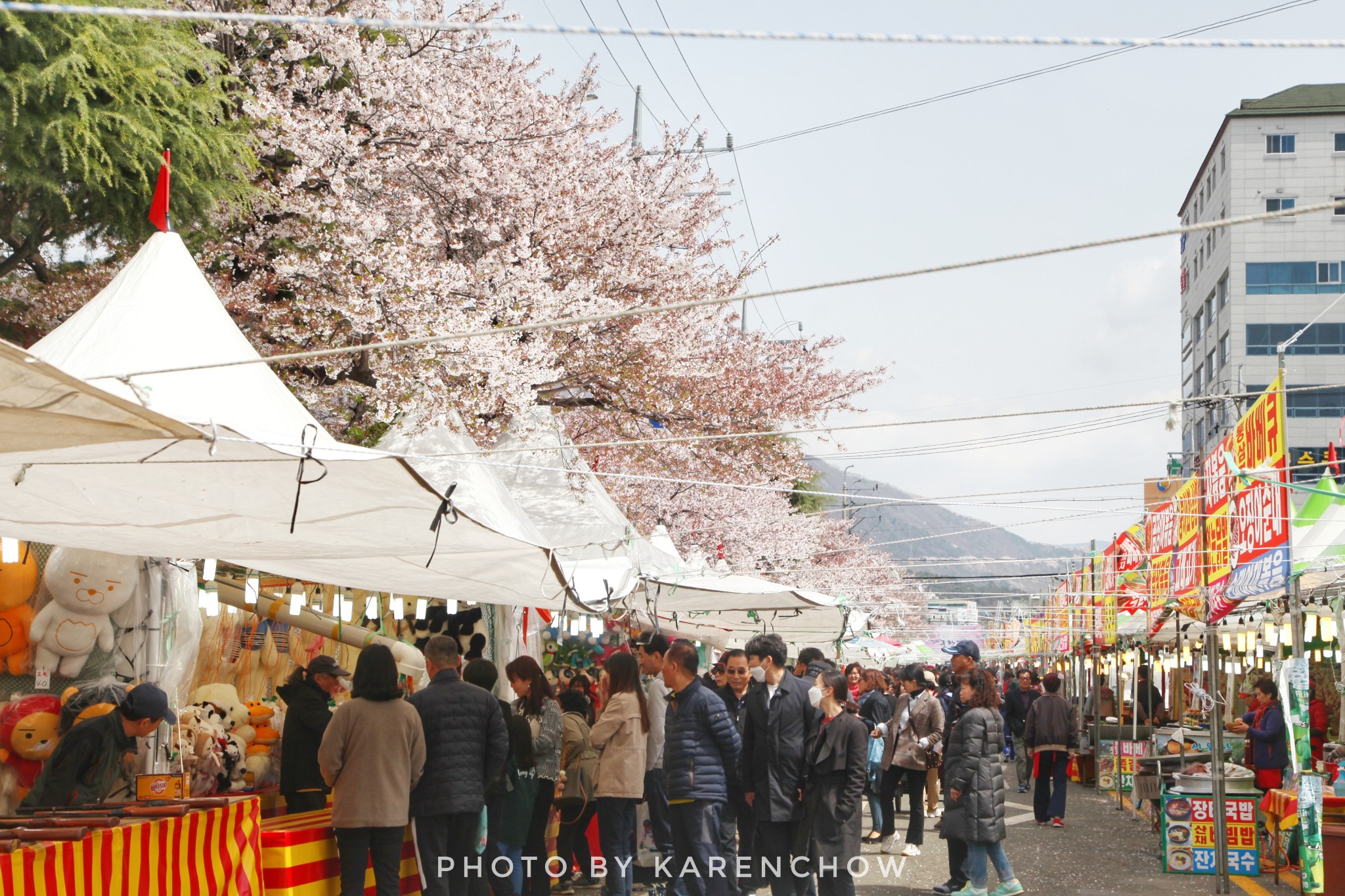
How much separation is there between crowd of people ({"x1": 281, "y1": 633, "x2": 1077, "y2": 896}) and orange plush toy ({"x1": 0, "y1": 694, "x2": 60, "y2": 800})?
1.74 metres

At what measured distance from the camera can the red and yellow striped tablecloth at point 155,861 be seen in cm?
539

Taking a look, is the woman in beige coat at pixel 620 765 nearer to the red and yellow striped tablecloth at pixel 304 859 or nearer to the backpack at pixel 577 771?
the backpack at pixel 577 771

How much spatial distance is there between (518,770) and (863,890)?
11.0 feet

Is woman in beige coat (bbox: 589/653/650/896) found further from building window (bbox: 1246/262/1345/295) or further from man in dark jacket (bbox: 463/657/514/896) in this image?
building window (bbox: 1246/262/1345/295)

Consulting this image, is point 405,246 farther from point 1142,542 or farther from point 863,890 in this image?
point 1142,542

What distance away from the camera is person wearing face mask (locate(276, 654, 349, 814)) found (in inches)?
324

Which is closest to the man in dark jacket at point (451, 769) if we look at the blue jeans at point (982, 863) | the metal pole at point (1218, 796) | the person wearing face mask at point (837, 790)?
Answer: the person wearing face mask at point (837, 790)

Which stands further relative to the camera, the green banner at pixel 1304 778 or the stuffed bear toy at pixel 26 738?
the green banner at pixel 1304 778

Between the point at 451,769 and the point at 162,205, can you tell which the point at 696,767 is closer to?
the point at 451,769

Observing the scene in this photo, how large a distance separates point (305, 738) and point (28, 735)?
1.97 m

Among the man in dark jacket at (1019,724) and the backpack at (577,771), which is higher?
the backpack at (577,771)

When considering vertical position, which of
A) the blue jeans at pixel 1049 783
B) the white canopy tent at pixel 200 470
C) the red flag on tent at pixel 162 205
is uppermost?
the red flag on tent at pixel 162 205

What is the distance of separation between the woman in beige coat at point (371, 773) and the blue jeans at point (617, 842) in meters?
1.87

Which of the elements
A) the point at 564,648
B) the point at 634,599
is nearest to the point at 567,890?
the point at 634,599
